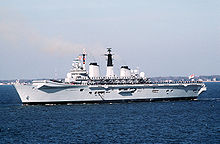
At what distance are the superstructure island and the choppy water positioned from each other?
183 cm

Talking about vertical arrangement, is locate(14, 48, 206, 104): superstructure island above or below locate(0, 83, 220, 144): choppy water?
above

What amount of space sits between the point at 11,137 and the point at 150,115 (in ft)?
57.2

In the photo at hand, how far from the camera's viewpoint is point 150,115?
44.2 metres

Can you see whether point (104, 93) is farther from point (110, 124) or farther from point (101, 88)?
point (110, 124)

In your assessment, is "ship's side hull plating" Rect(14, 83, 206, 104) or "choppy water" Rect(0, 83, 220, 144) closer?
"choppy water" Rect(0, 83, 220, 144)

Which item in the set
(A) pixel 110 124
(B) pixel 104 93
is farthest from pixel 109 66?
(A) pixel 110 124

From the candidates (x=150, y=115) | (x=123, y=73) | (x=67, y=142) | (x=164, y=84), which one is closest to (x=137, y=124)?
(x=150, y=115)

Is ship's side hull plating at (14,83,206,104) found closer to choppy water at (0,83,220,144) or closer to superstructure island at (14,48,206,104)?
superstructure island at (14,48,206,104)

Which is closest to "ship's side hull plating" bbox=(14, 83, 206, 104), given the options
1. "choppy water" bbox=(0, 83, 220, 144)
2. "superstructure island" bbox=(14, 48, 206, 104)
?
"superstructure island" bbox=(14, 48, 206, 104)

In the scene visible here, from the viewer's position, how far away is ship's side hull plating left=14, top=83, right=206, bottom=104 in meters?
53.3

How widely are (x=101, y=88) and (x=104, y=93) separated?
1.00 metres

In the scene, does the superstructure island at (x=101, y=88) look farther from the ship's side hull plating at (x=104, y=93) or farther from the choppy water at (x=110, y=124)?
the choppy water at (x=110, y=124)

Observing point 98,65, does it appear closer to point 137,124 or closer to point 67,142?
point 137,124

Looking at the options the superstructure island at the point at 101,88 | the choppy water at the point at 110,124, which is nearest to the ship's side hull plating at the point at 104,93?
the superstructure island at the point at 101,88
